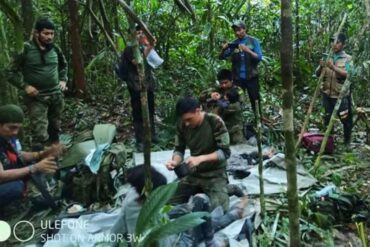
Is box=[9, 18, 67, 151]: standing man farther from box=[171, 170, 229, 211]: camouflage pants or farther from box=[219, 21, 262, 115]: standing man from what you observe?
box=[219, 21, 262, 115]: standing man

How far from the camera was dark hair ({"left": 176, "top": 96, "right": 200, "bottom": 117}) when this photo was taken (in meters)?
3.82

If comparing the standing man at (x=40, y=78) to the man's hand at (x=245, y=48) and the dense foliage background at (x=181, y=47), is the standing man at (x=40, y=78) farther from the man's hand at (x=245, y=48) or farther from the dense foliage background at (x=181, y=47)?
the man's hand at (x=245, y=48)

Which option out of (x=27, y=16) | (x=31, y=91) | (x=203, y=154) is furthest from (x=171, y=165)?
(x=27, y=16)

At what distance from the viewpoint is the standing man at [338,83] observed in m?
5.98

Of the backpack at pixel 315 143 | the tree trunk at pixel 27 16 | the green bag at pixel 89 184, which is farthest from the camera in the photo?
the tree trunk at pixel 27 16

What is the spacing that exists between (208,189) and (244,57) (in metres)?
2.77

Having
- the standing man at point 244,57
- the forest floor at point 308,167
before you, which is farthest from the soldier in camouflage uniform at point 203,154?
the standing man at point 244,57

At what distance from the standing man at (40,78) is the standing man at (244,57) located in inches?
91.0

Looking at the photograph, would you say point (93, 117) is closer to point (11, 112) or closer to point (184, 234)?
point (11, 112)

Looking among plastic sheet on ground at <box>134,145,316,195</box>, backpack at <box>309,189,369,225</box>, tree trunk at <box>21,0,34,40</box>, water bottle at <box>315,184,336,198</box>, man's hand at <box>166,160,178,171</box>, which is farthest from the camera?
tree trunk at <box>21,0,34,40</box>

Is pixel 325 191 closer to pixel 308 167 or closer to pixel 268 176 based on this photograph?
pixel 268 176

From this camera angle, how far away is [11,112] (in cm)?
402

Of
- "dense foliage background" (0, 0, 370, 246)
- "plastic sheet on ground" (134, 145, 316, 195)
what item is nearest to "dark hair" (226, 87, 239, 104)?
"dense foliage background" (0, 0, 370, 246)

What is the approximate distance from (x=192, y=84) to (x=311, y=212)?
4.65 meters
